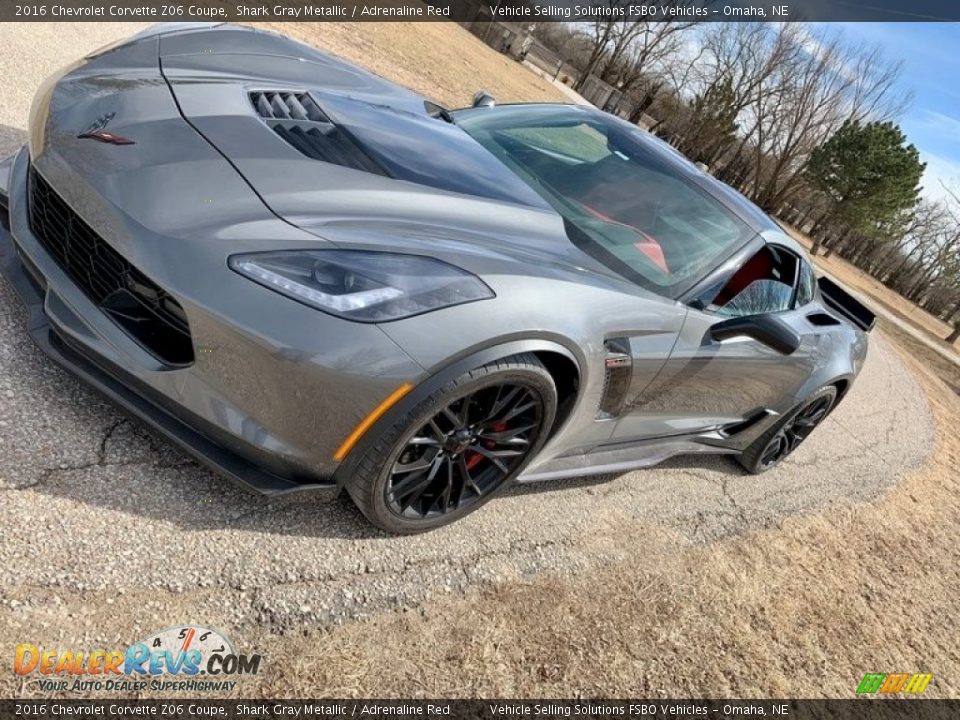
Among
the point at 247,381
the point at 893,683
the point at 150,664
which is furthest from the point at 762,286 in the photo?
the point at 150,664

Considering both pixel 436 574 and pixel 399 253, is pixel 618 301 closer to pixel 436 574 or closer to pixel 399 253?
pixel 399 253

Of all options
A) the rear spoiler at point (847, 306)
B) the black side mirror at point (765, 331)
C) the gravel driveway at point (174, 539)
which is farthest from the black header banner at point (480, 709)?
the rear spoiler at point (847, 306)

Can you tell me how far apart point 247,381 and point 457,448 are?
0.79 m

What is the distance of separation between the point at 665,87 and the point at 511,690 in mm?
49621

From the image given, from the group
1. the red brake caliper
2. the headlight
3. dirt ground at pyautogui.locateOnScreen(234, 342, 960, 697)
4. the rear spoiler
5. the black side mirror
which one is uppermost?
the rear spoiler

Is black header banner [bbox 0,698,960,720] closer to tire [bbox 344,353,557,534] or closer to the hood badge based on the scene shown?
tire [bbox 344,353,557,534]

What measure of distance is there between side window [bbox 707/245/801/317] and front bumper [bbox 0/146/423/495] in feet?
5.68

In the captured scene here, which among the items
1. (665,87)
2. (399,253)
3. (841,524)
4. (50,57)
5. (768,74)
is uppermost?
(768,74)

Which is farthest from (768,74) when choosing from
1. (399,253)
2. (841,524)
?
(399,253)

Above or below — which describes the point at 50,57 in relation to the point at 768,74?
below

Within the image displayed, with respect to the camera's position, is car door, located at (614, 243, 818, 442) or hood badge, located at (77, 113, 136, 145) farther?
car door, located at (614, 243, 818, 442)

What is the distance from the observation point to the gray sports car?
6.72 ft

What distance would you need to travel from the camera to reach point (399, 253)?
86.1 inches

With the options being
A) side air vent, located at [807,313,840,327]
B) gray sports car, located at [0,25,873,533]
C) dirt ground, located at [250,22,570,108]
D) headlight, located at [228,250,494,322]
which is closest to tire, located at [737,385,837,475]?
side air vent, located at [807,313,840,327]
